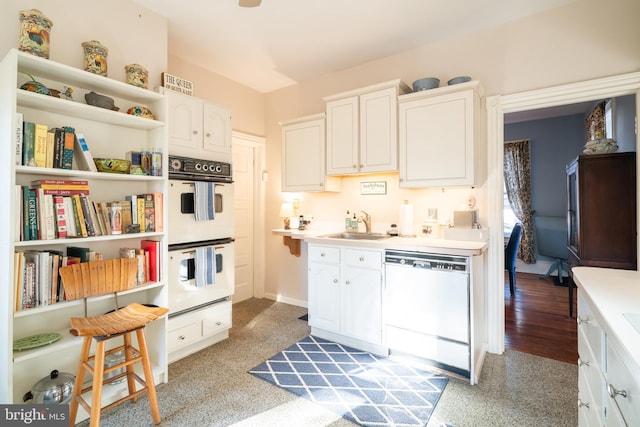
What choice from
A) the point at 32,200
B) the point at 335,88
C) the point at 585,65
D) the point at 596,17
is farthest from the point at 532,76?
the point at 32,200

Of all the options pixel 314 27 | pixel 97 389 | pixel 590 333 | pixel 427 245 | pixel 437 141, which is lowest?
pixel 97 389

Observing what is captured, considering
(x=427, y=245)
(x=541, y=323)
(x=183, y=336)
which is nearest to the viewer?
(x=427, y=245)

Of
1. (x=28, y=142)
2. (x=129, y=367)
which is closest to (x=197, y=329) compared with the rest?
(x=129, y=367)

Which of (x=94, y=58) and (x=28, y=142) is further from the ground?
(x=94, y=58)

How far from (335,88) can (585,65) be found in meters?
2.31

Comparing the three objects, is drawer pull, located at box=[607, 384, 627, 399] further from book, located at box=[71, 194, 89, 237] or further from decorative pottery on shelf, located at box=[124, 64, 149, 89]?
decorative pottery on shelf, located at box=[124, 64, 149, 89]

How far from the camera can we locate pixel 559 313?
3.63 meters

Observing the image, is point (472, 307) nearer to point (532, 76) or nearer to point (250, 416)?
point (250, 416)

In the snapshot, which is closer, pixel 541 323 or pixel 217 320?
pixel 217 320

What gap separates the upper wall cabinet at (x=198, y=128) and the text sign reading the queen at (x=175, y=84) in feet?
0.31

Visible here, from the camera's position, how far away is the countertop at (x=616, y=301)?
2.59 feet

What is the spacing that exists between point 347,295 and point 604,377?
1902 mm

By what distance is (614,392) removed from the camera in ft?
3.05

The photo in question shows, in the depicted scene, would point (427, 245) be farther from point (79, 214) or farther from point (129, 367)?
point (79, 214)
